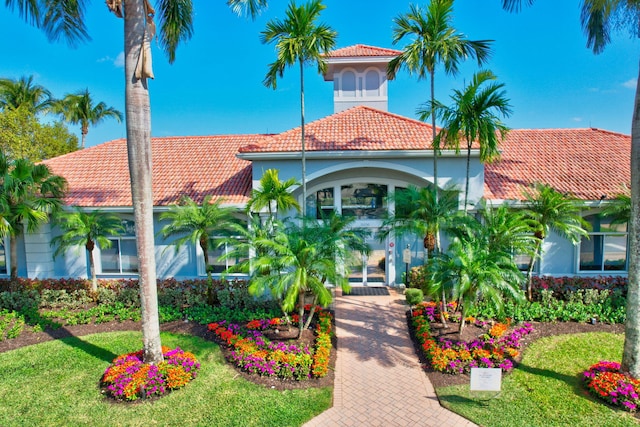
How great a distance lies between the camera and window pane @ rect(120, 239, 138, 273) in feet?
48.6

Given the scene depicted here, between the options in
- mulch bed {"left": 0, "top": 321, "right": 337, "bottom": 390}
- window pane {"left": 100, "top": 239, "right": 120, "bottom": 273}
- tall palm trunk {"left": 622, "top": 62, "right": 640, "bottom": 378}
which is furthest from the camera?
window pane {"left": 100, "top": 239, "right": 120, "bottom": 273}

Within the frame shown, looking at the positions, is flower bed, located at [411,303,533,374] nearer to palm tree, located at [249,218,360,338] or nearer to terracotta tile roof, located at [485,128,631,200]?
palm tree, located at [249,218,360,338]

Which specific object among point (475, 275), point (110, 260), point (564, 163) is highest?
point (564, 163)

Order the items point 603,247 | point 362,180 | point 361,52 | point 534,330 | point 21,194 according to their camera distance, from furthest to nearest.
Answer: point 361,52, point 362,180, point 603,247, point 21,194, point 534,330

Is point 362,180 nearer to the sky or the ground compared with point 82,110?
nearer to the ground

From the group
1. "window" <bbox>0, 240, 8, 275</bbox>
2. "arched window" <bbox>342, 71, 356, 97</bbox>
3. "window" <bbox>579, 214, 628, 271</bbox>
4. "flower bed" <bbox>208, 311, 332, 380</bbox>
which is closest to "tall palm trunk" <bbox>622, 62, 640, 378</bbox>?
"flower bed" <bbox>208, 311, 332, 380</bbox>

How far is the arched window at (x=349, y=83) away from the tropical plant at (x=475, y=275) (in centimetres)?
1303

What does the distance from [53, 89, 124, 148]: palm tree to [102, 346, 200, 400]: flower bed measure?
30904 mm

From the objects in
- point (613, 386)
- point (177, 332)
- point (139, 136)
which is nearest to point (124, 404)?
point (177, 332)

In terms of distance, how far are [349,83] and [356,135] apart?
7053mm

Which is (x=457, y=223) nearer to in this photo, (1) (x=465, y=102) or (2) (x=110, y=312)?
(1) (x=465, y=102)

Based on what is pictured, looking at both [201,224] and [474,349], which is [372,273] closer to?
[474,349]

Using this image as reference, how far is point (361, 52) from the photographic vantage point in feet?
62.7

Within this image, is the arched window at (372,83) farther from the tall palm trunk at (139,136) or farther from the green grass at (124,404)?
the green grass at (124,404)
